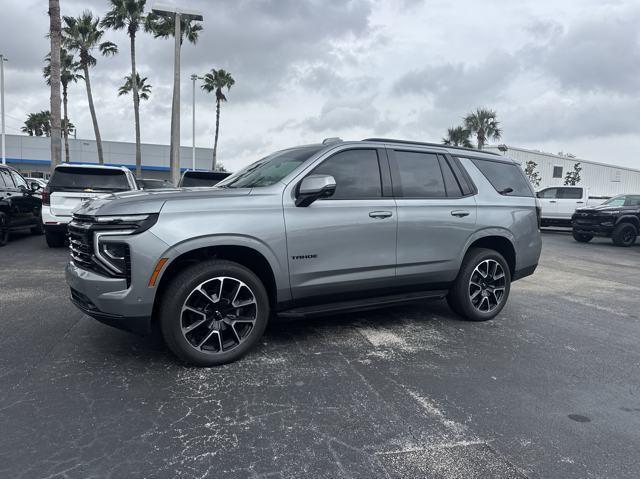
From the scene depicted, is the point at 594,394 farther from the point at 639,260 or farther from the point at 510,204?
the point at 639,260

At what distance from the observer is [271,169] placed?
4.50 metres

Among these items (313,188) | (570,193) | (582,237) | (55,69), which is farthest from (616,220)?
(55,69)

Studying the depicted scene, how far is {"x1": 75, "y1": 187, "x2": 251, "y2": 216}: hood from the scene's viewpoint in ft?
11.6

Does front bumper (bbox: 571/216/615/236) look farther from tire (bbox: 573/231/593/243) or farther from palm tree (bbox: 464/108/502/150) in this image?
palm tree (bbox: 464/108/502/150)

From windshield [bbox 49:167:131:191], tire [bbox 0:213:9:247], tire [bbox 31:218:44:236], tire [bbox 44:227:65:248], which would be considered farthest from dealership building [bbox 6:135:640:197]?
windshield [bbox 49:167:131:191]

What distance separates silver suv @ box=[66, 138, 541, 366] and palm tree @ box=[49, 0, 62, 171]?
13733 millimetres

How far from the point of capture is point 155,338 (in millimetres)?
4441

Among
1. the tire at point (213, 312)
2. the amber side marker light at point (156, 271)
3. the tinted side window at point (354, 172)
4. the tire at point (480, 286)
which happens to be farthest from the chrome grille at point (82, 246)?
the tire at point (480, 286)

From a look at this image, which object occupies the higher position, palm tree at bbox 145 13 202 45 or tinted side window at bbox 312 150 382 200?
palm tree at bbox 145 13 202 45

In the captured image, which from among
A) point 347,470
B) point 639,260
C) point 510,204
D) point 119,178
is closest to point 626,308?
point 510,204

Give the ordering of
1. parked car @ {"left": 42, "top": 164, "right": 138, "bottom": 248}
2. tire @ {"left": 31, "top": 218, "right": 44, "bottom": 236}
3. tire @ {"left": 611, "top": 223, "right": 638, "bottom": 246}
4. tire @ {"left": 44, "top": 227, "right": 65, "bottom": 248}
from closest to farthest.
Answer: parked car @ {"left": 42, "top": 164, "right": 138, "bottom": 248}, tire @ {"left": 44, "top": 227, "right": 65, "bottom": 248}, tire @ {"left": 31, "top": 218, "right": 44, "bottom": 236}, tire @ {"left": 611, "top": 223, "right": 638, "bottom": 246}

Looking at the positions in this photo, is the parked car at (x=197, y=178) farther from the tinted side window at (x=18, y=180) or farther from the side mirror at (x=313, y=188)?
the side mirror at (x=313, y=188)

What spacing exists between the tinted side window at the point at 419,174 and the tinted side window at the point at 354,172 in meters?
0.29

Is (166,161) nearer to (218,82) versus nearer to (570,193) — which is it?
(218,82)
